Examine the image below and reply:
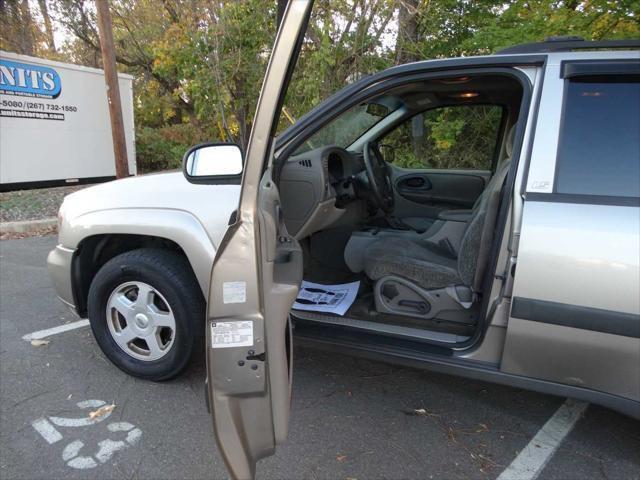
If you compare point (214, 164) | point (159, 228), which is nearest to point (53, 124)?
point (159, 228)

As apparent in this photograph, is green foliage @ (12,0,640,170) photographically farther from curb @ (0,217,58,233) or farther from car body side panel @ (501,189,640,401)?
curb @ (0,217,58,233)

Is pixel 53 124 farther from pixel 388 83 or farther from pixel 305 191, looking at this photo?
pixel 388 83

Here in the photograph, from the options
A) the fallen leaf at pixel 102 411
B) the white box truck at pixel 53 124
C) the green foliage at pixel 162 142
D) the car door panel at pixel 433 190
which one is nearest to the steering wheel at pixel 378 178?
the car door panel at pixel 433 190

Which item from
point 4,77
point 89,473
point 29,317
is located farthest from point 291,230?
point 4,77

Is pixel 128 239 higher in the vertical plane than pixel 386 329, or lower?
higher

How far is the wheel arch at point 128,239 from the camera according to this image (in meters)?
2.27

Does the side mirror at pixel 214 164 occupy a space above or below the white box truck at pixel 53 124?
below

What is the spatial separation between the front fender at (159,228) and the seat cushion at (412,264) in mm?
969

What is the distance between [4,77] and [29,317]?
8054 mm

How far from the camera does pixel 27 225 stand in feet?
21.4

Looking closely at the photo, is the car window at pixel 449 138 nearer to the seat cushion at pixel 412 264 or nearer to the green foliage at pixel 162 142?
the seat cushion at pixel 412 264

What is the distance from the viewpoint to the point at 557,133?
1827 millimetres

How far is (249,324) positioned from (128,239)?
1.53 meters

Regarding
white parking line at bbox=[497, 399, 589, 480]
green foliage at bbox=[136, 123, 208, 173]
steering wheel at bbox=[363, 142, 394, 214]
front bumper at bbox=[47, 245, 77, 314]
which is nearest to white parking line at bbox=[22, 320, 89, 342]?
front bumper at bbox=[47, 245, 77, 314]
